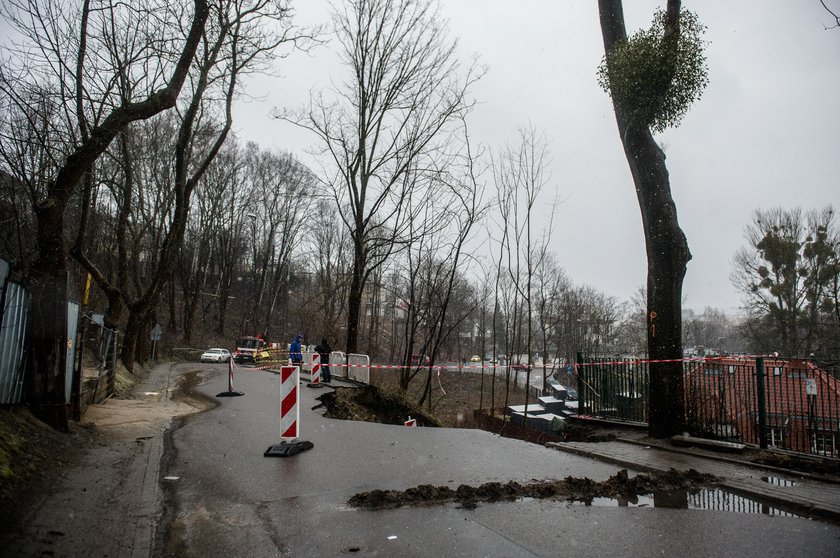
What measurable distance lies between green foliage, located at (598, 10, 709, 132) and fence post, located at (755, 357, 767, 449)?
180 inches

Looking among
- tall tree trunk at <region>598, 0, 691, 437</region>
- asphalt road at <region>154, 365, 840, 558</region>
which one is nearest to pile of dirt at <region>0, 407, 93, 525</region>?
asphalt road at <region>154, 365, 840, 558</region>

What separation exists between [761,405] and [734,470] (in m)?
1.70

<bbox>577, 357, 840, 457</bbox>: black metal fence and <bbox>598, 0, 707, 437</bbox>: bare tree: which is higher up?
<bbox>598, 0, 707, 437</bbox>: bare tree

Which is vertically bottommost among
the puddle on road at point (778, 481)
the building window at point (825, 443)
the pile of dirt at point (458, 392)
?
the pile of dirt at point (458, 392)

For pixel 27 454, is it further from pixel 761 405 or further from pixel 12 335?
pixel 761 405

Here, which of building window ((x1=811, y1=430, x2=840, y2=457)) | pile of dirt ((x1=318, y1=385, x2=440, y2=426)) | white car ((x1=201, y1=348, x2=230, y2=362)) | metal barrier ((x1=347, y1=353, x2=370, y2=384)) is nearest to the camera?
building window ((x1=811, y1=430, x2=840, y2=457))

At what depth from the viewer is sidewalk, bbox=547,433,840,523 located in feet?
18.0

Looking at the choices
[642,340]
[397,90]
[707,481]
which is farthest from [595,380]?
[642,340]

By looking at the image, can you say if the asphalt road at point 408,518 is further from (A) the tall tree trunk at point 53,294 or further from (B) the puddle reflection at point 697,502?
(A) the tall tree trunk at point 53,294

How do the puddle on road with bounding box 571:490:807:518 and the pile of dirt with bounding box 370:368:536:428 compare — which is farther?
the pile of dirt with bounding box 370:368:536:428

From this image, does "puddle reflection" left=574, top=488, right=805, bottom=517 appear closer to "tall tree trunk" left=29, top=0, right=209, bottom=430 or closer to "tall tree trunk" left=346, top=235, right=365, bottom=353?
"tall tree trunk" left=29, top=0, right=209, bottom=430

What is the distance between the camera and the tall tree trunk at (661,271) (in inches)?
373

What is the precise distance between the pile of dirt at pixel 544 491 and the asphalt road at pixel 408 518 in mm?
192

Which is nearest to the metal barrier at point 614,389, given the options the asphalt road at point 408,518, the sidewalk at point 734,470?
the sidewalk at point 734,470
